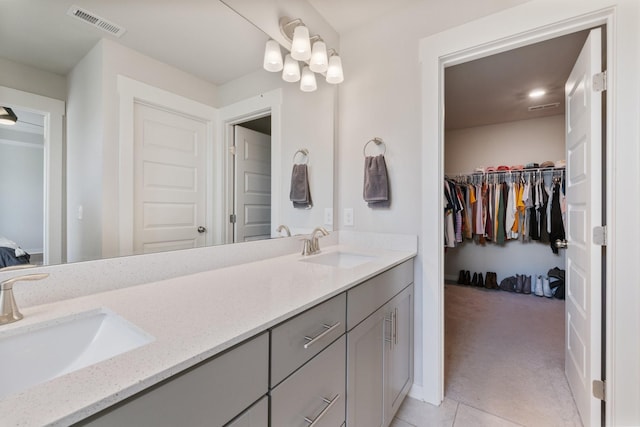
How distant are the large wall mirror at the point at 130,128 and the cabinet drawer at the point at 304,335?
25.0 inches

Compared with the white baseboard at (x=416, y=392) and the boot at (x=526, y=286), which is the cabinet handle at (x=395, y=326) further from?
the boot at (x=526, y=286)

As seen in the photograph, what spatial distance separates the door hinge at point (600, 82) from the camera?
4.21 ft

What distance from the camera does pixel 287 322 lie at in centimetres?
75

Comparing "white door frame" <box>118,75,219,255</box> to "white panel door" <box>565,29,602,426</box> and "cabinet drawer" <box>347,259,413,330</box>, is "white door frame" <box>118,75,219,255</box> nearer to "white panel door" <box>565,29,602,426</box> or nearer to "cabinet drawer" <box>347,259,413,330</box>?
"cabinet drawer" <box>347,259,413,330</box>

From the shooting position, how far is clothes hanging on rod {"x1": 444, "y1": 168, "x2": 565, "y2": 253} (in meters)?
3.44

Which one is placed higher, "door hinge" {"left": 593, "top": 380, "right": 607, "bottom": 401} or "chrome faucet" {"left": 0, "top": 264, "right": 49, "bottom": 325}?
"chrome faucet" {"left": 0, "top": 264, "right": 49, "bottom": 325}

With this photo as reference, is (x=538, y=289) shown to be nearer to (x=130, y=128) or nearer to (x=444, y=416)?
Result: (x=444, y=416)

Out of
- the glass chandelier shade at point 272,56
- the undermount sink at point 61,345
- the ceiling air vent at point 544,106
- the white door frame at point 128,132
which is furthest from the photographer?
the ceiling air vent at point 544,106

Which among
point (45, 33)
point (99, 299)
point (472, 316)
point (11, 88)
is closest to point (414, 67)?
point (45, 33)

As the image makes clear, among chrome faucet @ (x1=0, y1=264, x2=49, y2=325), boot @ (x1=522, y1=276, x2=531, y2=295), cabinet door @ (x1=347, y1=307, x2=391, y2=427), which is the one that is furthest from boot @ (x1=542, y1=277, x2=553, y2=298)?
chrome faucet @ (x1=0, y1=264, x2=49, y2=325)

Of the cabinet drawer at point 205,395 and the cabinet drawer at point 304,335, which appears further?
the cabinet drawer at point 304,335

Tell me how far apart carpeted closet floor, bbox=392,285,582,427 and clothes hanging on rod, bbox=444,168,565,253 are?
3.05ft

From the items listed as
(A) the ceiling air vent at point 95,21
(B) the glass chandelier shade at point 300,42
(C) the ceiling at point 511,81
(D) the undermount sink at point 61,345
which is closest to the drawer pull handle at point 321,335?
(D) the undermount sink at point 61,345

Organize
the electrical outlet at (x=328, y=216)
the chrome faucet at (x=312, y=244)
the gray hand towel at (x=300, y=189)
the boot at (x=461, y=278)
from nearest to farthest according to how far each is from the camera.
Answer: the chrome faucet at (x=312, y=244), the gray hand towel at (x=300, y=189), the electrical outlet at (x=328, y=216), the boot at (x=461, y=278)
